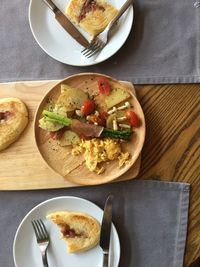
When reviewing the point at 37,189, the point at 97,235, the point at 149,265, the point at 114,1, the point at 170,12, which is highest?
the point at 114,1

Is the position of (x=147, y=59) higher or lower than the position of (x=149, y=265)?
higher

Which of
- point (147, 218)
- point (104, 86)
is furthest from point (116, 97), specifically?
point (147, 218)

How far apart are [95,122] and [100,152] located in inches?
3.5

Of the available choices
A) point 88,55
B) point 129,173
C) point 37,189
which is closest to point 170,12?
point 88,55

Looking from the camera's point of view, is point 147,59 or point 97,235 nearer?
point 97,235

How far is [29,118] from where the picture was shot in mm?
1587

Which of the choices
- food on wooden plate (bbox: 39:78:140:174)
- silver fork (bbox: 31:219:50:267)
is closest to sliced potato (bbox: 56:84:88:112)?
food on wooden plate (bbox: 39:78:140:174)

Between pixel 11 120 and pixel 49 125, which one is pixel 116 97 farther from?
pixel 11 120

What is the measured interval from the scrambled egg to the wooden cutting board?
97mm

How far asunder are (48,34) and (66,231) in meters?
0.61

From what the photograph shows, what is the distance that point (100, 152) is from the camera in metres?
1.50

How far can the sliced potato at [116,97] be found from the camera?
60.0 inches

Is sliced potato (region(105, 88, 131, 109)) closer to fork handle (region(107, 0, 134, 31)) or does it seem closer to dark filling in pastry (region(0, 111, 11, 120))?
fork handle (region(107, 0, 134, 31))

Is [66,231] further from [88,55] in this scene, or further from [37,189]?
Result: [88,55]
